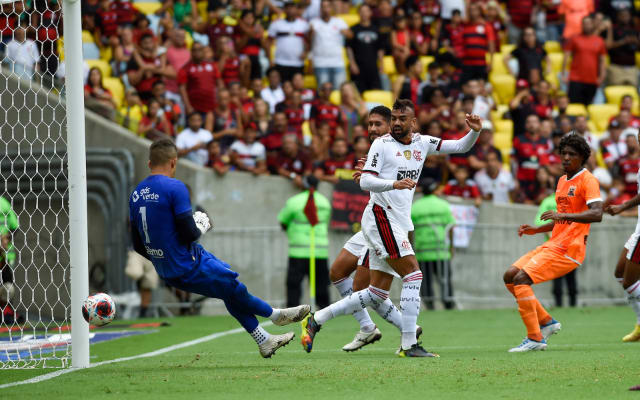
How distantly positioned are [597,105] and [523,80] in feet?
6.23

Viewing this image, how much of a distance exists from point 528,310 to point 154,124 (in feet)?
34.3

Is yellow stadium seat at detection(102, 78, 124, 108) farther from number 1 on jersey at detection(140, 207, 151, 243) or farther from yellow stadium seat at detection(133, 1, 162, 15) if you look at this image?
number 1 on jersey at detection(140, 207, 151, 243)

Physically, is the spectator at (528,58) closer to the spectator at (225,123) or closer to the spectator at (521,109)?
the spectator at (521,109)

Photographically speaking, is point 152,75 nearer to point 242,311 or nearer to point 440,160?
point 440,160

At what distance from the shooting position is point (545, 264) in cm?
1006

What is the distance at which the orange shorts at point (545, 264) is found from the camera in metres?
9.99

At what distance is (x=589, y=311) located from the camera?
1702cm

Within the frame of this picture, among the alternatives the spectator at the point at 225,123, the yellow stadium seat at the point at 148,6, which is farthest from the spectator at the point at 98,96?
the yellow stadium seat at the point at 148,6

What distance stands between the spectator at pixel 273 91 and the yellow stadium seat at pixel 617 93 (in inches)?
297

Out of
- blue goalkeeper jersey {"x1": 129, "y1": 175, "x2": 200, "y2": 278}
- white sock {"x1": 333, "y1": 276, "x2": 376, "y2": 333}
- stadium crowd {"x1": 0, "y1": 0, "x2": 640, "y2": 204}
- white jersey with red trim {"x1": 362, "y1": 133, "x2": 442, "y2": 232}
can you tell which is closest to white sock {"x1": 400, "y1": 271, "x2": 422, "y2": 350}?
white jersey with red trim {"x1": 362, "y1": 133, "x2": 442, "y2": 232}

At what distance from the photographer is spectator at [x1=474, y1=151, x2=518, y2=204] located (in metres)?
19.5

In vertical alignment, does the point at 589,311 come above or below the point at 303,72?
below

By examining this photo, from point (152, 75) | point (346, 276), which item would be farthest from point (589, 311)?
point (152, 75)

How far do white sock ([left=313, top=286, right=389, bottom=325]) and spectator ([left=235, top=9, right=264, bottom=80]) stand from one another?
39.1ft
